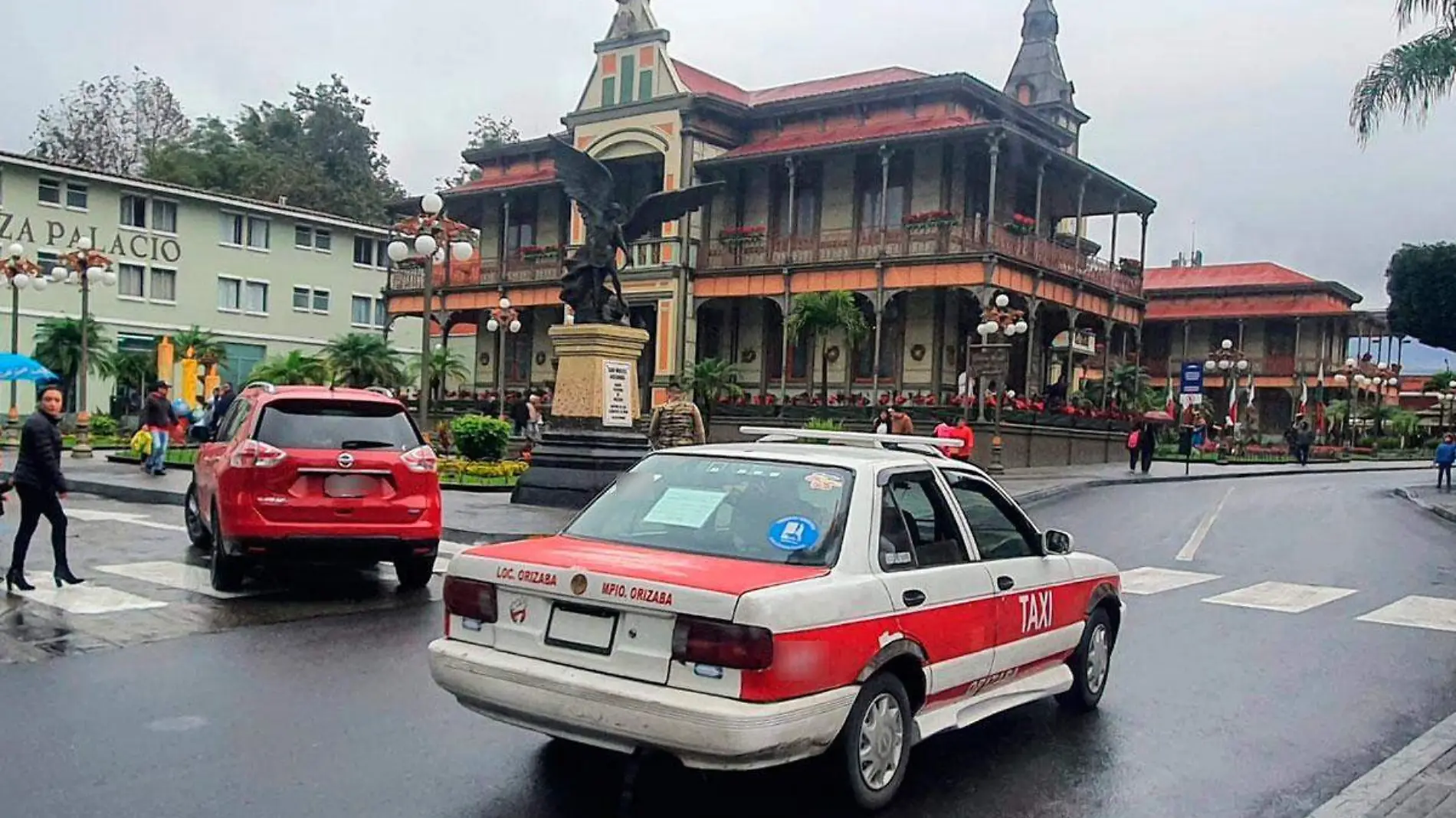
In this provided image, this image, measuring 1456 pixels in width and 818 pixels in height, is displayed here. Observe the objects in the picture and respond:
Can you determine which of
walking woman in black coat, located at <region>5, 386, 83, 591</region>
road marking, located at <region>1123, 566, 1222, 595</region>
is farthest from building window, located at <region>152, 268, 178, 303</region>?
road marking, located at <region>1123, 566, 1222, 595</region>

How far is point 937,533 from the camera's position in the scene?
5.68 m

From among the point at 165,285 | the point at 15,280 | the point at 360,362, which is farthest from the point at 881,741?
the point at 165,285

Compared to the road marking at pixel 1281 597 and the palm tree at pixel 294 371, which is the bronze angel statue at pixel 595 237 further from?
the palm tree at pixel 294 371

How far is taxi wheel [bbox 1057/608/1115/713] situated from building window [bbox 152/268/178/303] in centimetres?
4874

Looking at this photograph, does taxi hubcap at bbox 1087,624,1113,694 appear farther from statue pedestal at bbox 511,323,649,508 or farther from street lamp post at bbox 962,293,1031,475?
street lamp post at bbox 962,293,1031,475

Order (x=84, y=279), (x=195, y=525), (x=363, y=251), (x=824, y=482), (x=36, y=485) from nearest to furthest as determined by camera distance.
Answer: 1. (x=824, y=482)
2. (x=36, y=485)
3. (x=195, y=525)
4. (x=84, y=279)
5. (x=363, y=251)

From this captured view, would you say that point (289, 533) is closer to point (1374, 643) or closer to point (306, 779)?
point (306, 779)

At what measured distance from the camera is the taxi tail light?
16.8ft

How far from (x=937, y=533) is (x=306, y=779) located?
290cm

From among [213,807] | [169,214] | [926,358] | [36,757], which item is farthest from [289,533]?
[169,214]

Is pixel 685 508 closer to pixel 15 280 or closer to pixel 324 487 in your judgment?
pixel 324 487

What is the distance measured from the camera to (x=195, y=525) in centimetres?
1252

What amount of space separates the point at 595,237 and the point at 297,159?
63104 mm

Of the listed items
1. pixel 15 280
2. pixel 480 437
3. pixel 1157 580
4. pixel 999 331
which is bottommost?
pixel 1157 580
